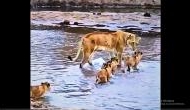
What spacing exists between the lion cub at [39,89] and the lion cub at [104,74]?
19 cm

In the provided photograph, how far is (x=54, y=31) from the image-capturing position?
4.36ft

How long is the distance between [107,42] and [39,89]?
31cm

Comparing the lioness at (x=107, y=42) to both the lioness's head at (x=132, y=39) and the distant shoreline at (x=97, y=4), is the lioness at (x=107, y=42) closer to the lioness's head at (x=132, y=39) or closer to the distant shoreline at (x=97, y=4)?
the lioness's head at (x=132, y=39)

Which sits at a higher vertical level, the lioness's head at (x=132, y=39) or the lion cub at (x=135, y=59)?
the lioness's head at (x=132, y=39)

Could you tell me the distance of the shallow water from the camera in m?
1.31

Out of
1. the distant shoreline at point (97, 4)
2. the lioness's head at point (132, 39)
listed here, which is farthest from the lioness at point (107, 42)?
the distant shoreline at point (97, 4)

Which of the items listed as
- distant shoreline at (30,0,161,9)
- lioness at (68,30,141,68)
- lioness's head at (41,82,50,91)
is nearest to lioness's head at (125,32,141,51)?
lioness at (68,30,141,68)

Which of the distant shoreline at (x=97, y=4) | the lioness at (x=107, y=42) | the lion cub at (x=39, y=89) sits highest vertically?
the distant shoreline at (x=97, y=4)

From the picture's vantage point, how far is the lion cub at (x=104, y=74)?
1317 mm

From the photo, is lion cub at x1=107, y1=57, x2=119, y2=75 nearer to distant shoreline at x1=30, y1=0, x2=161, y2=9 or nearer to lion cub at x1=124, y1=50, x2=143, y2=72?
lion cub at x1=124, y1=50, x2=143, y2=72

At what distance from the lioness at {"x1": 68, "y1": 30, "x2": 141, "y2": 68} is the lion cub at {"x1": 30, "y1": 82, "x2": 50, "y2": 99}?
0.46ft
